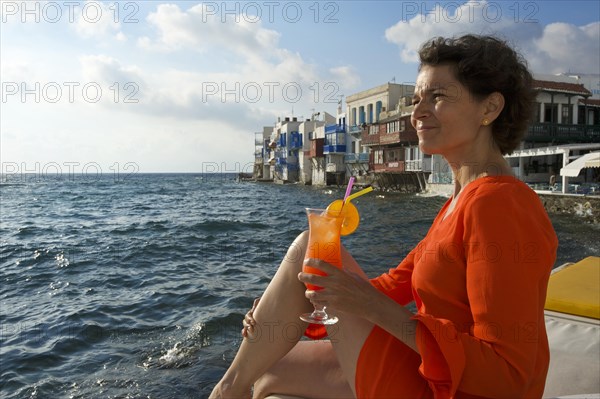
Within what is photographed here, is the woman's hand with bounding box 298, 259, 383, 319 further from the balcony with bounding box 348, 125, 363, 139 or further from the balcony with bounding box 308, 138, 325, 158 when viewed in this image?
the balcony with bounding box 308, 138, 325, 158

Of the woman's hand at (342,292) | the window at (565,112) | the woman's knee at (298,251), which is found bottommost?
the woman's hand at (342,292)

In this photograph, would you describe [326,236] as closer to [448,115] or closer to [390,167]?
[448,115]

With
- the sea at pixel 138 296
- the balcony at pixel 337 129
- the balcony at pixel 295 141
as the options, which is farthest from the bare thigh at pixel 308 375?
the balcony at pixel 295 141

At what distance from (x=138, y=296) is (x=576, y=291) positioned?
6223mm

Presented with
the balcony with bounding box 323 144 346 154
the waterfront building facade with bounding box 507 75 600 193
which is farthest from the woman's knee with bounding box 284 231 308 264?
the balcony with bounding box 323 144 346 154

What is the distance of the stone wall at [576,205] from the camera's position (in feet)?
57.6

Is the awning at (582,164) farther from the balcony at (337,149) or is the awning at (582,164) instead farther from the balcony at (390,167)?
the balcony at (337,149)

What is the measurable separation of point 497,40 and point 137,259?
10.3 meters

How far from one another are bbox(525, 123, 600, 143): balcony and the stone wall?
8.28 meters

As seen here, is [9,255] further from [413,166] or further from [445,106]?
[413,166]

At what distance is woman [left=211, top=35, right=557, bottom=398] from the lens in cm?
128

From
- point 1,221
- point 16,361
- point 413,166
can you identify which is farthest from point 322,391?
point 413,166

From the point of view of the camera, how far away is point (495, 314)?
126 cm

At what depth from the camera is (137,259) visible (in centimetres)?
1071
